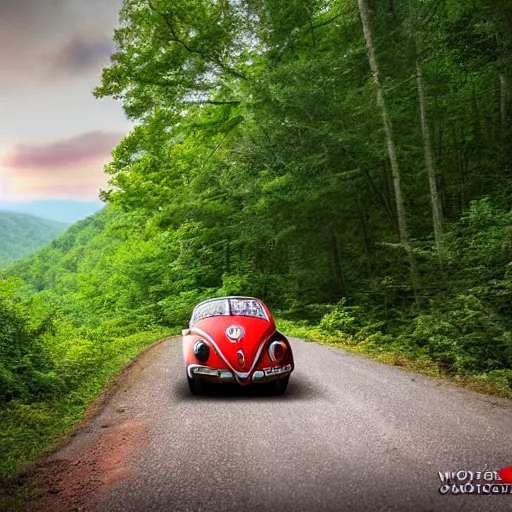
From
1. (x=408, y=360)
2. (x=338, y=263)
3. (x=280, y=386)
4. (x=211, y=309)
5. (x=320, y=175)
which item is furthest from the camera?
(x=338, y=263)

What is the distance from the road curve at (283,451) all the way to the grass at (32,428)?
27 centimetres

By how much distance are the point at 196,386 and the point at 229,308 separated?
154 centimetres

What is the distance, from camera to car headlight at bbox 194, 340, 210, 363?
6.92 metres

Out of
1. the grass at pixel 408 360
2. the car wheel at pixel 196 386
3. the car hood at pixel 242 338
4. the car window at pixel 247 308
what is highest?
the car window at pixel 247 308

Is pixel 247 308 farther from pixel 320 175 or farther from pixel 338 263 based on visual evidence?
pixel 338 263

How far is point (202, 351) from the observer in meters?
Answer: 6.96

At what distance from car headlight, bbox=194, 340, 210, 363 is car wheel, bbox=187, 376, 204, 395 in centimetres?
39

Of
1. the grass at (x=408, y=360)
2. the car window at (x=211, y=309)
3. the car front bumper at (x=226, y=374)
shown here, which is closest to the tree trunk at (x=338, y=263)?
the grass at (x=408, y=360)

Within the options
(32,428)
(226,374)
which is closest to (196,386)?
(226,374)

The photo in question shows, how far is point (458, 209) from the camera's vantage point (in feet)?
59.1

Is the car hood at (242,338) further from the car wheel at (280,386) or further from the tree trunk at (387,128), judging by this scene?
the tree trunk at (387,128)

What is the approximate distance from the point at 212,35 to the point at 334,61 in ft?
16.9

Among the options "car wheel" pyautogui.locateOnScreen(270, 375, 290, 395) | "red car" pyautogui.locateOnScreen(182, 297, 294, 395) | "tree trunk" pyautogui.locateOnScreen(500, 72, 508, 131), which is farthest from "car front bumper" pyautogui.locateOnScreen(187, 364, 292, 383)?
"tree trunk" pyautogui.locateOnScreen(500, 72, 508, 131)

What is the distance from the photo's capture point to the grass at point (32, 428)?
453cm
